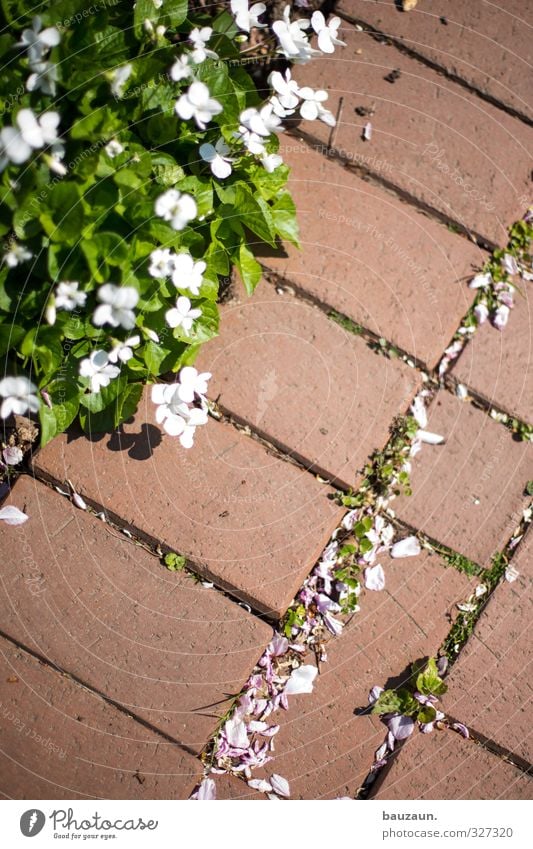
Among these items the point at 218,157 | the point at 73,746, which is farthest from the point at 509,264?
the point at 73,746

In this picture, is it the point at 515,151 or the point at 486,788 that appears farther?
the point at 515,151

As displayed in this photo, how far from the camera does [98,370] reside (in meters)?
1.22

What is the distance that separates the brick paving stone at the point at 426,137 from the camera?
1.59 meters

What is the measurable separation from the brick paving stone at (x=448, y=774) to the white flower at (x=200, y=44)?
128 cm

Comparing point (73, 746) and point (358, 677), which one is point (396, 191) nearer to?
point (358, 677)

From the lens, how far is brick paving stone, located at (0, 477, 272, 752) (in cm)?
141

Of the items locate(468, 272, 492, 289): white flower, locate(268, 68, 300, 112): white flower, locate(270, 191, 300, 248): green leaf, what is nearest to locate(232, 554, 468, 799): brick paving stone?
locate(468, 272, 492, 289): white flower

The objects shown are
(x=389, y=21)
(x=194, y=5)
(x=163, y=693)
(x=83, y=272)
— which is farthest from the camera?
(x=389, y=21)

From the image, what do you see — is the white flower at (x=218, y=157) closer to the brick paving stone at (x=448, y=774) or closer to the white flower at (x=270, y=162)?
the white flower at (x=270, y=162)

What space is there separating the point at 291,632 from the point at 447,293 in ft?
2.53

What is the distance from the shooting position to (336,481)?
58.4 inches

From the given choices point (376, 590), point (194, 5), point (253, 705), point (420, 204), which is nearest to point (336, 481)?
point (376, 590)

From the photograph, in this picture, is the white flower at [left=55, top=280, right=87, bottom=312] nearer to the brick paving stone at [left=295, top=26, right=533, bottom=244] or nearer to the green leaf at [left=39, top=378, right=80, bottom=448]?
the green leaf at [left=39, top=378, right=80, bottom=448]

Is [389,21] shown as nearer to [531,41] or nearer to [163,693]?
[531,41]
